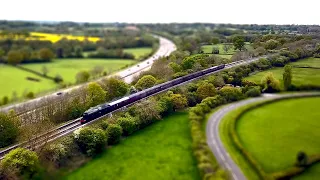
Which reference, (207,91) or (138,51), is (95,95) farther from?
(138,51)

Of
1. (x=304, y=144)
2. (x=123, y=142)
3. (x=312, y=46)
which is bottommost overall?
(x=123, y=142)

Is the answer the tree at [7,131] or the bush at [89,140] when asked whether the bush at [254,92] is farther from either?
the tree at [7,131]

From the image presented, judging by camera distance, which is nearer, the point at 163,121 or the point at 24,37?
→ the point at 163,121

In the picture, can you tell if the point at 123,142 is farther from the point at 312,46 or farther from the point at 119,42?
the point at 119,42

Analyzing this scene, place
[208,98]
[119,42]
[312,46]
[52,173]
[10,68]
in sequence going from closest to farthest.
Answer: [52,173]
[208,98]
[312,46]
[10,68]
[119,42]

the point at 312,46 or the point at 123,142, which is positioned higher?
the point at 312,46

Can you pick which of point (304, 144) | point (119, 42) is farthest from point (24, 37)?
point (304, 144)

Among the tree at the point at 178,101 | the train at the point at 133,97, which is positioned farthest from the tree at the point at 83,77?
the tree at the point at 178,101
